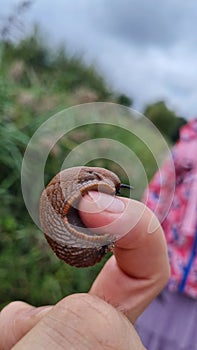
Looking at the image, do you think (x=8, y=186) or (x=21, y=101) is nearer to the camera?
(x=8, y=186)

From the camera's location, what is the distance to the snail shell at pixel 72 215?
0.40 m

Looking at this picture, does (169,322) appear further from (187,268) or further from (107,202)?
(107,202)

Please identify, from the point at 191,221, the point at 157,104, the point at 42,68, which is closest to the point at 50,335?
the point at 191,221

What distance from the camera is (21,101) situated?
1.83m

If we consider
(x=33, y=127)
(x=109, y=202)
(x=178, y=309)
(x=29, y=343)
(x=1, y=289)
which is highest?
(x=109, y=202)

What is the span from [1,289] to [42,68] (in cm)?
184

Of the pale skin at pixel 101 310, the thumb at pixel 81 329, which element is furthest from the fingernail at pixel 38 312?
the thumb at pixel 81 329

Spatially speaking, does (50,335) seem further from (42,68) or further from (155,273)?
(42,68)

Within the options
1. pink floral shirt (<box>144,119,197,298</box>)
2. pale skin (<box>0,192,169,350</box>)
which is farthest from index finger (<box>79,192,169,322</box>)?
pink floral shirt (<box>144,119,197,298</box>)

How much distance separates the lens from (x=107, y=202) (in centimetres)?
41

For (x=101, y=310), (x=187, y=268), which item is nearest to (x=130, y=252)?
(x=101, y=310)

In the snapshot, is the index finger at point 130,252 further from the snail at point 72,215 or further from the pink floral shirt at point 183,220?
the pink floral shirt at point 183,220

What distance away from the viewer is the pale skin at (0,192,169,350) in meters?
0.41

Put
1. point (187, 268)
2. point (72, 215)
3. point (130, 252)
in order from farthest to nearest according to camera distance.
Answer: point (187, 268), point (130, 252), point (72, 215)
